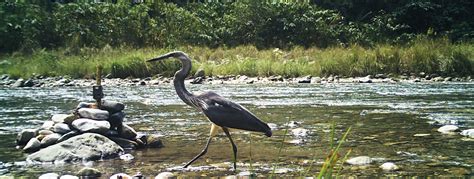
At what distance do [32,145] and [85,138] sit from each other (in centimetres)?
76

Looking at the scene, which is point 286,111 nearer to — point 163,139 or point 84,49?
point 163,139

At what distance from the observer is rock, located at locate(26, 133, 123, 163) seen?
6824 millimetres

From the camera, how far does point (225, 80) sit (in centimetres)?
1995

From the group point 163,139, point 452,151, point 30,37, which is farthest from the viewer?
point 30,37

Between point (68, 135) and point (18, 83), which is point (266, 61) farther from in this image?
point (68, 135)

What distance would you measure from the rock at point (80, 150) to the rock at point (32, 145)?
0.53m

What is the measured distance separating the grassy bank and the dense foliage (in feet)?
6.35

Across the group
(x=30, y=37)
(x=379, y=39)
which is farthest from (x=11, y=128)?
(x=379, y=39)

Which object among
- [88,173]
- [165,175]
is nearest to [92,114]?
[88,173]

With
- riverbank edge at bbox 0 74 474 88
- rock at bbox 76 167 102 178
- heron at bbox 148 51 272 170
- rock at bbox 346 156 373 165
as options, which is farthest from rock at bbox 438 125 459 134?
riverbank edge at bbox 0 74 474 88

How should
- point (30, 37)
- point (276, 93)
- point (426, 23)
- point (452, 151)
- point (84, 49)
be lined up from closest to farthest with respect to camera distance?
point (452, 151) < point (276, 93) < point (84, 49) < point (30, 37) < point (426, 23)

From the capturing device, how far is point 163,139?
8.39 meters

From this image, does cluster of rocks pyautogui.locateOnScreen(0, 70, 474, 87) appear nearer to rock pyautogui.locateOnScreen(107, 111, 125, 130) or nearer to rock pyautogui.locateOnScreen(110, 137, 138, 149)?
rock pyautogui.locateOnScreen(107, 111, 125, 130)

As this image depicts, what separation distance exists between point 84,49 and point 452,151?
20995mm
